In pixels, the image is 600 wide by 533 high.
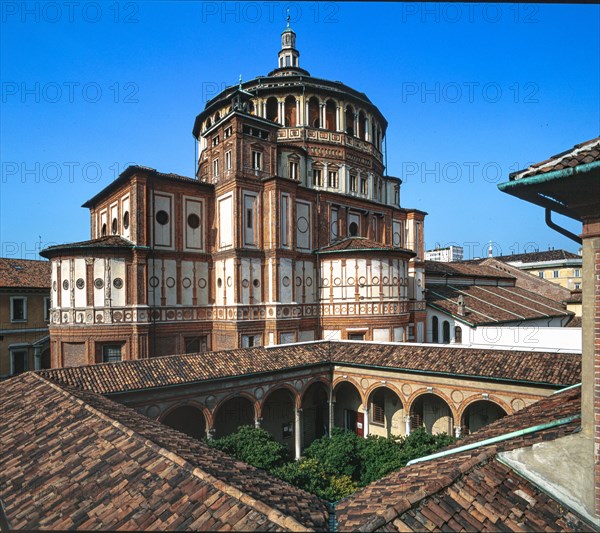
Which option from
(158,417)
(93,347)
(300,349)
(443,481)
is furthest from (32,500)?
(93,347)

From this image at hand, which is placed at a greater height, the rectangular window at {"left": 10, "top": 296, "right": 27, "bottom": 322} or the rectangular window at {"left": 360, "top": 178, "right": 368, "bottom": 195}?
the rectangular window at {"left": 360, "top": 178, "right": 368, "bottom": 195}

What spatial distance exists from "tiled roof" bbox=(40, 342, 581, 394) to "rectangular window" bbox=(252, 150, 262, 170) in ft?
35.5

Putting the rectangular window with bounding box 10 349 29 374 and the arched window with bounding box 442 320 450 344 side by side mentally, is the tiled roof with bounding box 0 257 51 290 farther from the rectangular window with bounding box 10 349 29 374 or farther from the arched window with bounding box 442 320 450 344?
the arched window with bounding box 442 320 450 344

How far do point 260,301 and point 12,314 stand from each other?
753 inches

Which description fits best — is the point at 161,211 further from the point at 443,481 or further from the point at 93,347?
the point at 443,481

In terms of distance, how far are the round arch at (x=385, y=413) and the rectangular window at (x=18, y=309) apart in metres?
25.6

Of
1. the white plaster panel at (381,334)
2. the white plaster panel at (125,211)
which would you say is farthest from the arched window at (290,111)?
the white plaster panel at (381,334)

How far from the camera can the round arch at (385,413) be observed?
63.5ft

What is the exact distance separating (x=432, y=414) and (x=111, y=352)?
53.2 ft

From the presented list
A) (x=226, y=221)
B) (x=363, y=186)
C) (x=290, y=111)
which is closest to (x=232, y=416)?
(x=226, y=221)

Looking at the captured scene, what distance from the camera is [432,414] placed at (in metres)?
18.3

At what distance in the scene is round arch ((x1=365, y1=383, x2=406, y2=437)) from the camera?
19.4 metres

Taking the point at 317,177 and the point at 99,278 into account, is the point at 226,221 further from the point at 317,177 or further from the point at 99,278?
the point at 317,177

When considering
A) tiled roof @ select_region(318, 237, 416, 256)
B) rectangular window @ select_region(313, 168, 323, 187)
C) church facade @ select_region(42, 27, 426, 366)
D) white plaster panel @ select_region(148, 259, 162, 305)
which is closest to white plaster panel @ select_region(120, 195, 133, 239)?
church facade @ select_region(42, 27, 426, 366)
